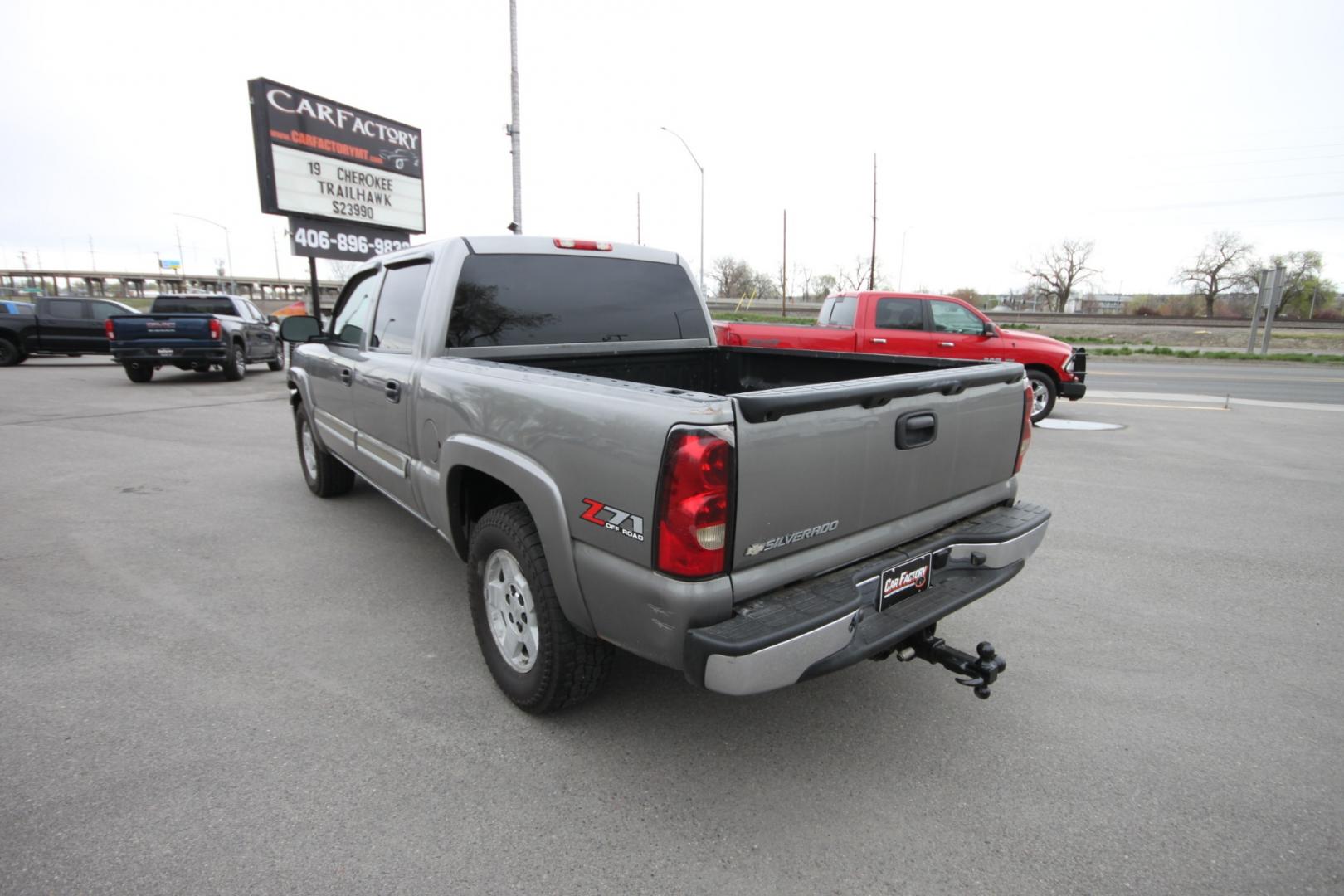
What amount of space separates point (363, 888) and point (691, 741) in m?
1.17

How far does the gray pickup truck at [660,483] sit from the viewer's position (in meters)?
2.00

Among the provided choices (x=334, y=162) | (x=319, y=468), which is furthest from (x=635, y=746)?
(x=334, y=162)

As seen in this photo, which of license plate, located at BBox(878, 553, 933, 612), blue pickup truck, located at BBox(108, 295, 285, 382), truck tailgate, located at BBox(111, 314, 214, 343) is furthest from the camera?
blue pickup truck, located at BBox(108, 295, 285, 382)

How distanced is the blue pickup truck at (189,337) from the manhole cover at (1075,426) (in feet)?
42.9

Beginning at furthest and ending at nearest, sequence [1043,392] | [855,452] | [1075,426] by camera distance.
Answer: [1043,392] < [1075,426] < [855,452]

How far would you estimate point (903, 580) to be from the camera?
8.08ft

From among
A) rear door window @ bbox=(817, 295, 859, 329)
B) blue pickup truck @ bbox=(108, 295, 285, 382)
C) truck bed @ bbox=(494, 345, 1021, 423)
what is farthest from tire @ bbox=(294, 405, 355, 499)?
blue pickup truck @ bbox=(108, 295, 285, 382)

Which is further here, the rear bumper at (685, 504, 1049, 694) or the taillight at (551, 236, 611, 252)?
the taillight at (551, 236, 611, 252)

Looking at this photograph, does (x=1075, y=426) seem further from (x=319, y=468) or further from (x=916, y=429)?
(x=319, y=468)

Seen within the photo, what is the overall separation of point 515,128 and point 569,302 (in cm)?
1414

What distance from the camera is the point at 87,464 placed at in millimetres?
6906

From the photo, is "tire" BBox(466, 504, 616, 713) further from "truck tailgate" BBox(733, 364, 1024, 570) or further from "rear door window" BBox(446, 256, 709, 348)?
"rear door window" BBox(446, 256, 709, 348)

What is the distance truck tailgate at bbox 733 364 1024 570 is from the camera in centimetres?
203

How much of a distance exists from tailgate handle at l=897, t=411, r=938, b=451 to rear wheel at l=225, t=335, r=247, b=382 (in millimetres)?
15438
